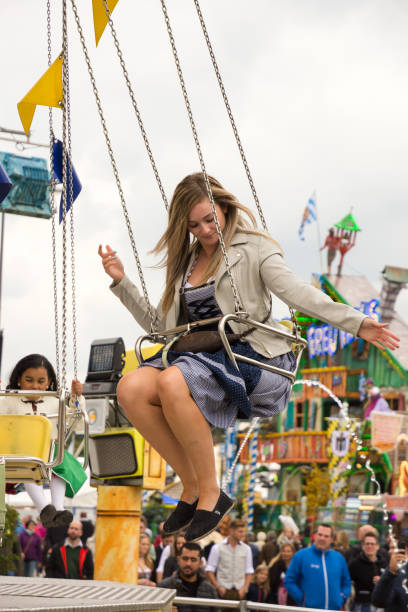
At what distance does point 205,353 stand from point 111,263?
95 centimetres

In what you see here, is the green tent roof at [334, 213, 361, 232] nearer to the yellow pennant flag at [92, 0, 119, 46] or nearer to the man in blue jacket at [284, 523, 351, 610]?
the man in blue jacket at [284, 523, 351, 610]

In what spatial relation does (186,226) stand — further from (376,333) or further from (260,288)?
(376,333)

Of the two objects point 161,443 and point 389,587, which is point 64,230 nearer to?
point 161,443

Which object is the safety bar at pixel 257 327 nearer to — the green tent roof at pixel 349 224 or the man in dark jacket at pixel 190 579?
the man in dark jacket at pixel 190 579

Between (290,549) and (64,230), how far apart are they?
6.95m

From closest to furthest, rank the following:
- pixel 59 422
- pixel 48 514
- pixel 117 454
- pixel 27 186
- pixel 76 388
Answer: pixel 59 422 < pixel 48 514 < pixel 76 388 < pixel 117 454 < pixel 27 186

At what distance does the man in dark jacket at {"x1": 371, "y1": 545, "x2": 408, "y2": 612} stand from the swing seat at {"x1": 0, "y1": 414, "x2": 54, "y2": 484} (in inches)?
148

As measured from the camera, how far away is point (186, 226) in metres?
5.01

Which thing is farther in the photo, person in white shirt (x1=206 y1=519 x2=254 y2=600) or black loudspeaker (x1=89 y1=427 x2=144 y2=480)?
person in white shirt (x1=206 y1=519 x2=254 y2=600)

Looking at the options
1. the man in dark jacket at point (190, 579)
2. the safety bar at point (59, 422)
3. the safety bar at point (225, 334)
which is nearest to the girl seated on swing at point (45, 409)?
the safety bar at point (59, 422)

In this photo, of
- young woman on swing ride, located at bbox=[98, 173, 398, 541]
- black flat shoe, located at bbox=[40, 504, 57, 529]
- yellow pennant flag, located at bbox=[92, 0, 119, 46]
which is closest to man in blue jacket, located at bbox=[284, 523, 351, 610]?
black flat shoe, located at bbox=[40, 504, 57, 529]

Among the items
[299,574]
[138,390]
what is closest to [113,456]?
[299,574]

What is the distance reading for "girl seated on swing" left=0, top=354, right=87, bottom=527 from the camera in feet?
22.2

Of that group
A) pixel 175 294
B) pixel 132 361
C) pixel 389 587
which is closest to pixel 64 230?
pixel 175 294
